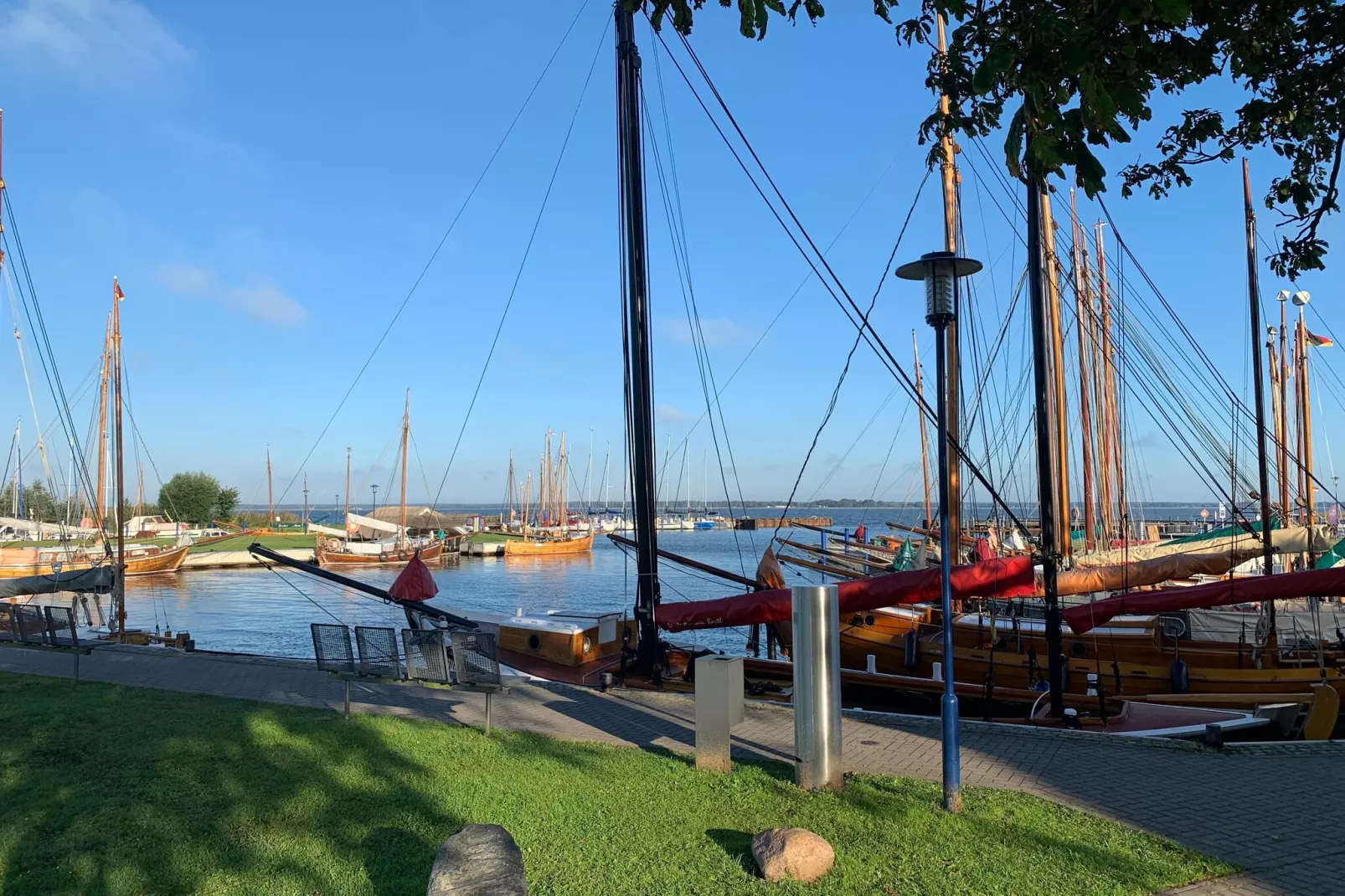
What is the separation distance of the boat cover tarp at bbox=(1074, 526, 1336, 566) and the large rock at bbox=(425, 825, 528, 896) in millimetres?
14269

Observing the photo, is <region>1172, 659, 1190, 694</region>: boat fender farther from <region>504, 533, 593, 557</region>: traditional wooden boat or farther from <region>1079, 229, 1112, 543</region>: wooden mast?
<region>504, 533, 593, 557</region>: traditional wooden boat

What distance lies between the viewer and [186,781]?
23.1 ft

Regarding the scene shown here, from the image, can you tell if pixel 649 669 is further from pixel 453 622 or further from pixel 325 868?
pixel 325 868

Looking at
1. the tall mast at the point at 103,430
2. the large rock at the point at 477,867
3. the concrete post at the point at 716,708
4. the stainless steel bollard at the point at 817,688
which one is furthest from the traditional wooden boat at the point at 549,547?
the large rock at the point at 477,867

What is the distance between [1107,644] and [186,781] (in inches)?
509

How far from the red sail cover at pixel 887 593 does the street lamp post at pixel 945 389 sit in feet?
12.4

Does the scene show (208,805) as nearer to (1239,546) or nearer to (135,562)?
(1239,546)

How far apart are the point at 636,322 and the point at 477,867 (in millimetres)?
9656

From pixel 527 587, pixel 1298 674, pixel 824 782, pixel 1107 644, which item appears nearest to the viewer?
pixel 824 782

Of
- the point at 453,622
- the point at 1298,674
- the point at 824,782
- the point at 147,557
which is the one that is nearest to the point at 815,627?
the point at 824,782

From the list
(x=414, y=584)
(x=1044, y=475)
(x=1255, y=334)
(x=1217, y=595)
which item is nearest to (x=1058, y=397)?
(x=1255, y=334)

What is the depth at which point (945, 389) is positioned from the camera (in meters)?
6.92

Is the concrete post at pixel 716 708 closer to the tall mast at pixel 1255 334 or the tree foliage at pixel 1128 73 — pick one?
the tree foliage at pixel 1128 73

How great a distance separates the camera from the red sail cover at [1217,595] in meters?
11.2
